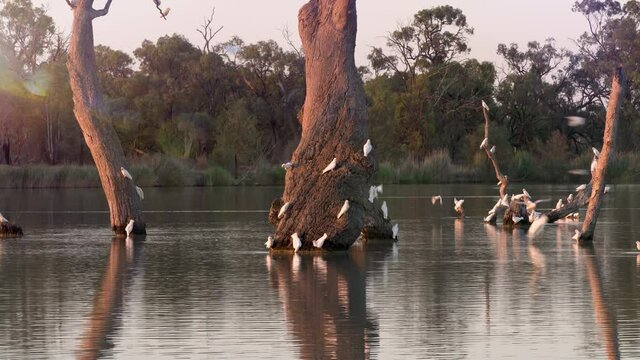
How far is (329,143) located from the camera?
2000 cm

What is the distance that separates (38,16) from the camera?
80000 mm

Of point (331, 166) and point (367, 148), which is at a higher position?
point (367, 148)

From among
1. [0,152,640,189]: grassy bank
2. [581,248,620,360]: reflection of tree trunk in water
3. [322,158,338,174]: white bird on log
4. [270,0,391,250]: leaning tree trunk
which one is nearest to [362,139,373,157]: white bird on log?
[270,0,391,250]: leaning tree trunk

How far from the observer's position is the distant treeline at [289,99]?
7088 centimetres

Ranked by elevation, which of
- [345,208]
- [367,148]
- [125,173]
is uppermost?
[367,148]

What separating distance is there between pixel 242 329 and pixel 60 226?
59.6 ft

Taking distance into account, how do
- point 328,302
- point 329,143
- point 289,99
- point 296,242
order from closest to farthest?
point 328,302
point 296,242
point 329,143
point 289,99

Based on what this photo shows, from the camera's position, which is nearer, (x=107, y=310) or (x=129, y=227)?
(x=107, y=310)

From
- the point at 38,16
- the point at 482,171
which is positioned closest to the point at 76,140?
the point at 38,16

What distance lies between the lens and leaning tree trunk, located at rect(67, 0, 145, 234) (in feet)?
80.0

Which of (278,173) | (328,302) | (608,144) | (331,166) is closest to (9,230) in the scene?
(331,166)

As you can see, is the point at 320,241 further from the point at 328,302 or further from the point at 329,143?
the point at 328,302

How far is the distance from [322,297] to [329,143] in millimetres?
5669

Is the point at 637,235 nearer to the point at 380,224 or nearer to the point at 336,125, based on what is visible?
the point at 380,224
